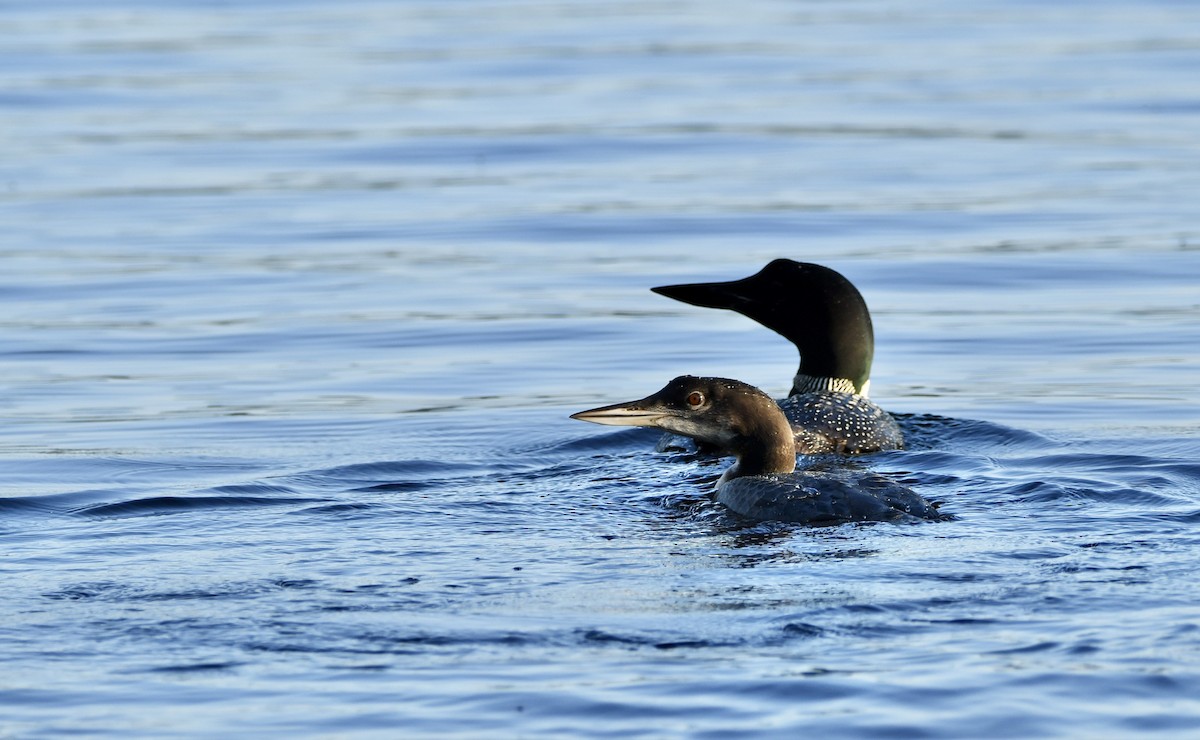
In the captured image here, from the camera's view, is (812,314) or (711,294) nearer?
(812,314)

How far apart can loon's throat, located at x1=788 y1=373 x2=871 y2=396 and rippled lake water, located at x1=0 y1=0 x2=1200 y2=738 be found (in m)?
0.53

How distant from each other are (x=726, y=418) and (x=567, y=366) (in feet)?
9.42

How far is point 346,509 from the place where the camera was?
7.37m

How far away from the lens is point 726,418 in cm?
765

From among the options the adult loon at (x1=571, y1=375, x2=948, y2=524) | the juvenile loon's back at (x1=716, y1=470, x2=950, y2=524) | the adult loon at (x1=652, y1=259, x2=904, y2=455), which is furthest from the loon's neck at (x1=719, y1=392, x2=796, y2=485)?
the adult loon at (x1=652, y1=259, x2=904, y2=455)

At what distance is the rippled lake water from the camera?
5.29 meters

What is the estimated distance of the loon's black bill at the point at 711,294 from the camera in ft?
31.5

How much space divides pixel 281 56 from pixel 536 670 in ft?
52.7

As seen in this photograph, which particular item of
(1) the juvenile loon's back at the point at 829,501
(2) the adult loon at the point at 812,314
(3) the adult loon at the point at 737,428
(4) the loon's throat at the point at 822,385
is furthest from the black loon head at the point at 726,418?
(4) the loon's throat at the point at 822,385

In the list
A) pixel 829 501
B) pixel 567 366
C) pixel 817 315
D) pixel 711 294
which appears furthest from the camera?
pixel 567 366

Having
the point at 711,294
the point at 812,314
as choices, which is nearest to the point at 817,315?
the point at 812,314

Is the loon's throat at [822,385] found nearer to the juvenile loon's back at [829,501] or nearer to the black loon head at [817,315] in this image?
the black loon head at [817,315]

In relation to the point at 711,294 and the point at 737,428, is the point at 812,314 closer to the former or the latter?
the point at 711,294

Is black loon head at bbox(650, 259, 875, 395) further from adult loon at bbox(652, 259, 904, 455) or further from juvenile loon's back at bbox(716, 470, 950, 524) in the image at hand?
juvenile loon's back at bbox(716, 470, 950, 524)
